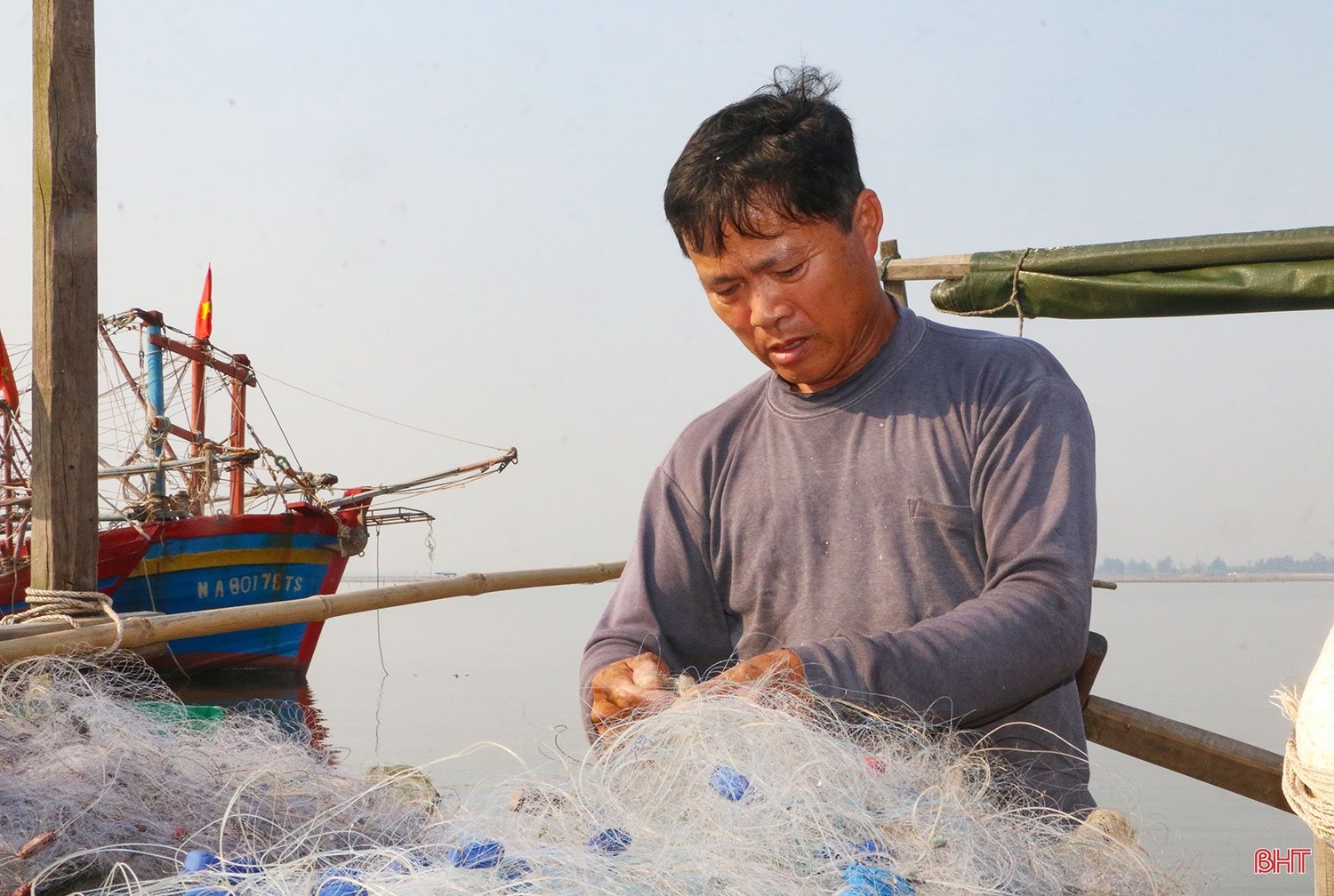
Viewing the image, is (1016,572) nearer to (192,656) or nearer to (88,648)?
(88,648)

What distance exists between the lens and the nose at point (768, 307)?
6.94ft

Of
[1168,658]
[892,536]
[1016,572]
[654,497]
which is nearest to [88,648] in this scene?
[654,497]

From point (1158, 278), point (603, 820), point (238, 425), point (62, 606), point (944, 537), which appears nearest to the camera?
point (603, 820)

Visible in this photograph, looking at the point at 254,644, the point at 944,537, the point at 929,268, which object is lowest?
the point at 254,644

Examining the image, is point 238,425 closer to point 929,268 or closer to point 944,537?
point 929,268

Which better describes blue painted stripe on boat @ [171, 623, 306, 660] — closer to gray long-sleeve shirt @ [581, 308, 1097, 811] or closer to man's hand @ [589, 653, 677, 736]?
gray long-sleeve shirt @ [581, 308, 1097, 811]

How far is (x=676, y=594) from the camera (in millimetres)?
2332

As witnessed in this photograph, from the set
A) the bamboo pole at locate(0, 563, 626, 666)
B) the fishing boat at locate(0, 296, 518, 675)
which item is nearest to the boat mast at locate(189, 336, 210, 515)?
the fishing boat at locate(0, 296, 518, 675)

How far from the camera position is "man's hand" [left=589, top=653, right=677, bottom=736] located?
1.83 metres

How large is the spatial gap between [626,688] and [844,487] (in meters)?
0.56

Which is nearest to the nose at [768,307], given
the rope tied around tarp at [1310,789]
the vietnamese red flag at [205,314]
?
the rope tied around tarp at [1310,789]

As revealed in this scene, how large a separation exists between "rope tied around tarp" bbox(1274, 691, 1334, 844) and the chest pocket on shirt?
79cm

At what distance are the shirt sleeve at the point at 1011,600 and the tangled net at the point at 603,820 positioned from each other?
0.08 metres

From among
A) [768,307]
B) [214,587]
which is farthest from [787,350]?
[214,587]
